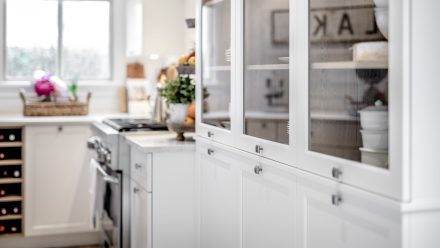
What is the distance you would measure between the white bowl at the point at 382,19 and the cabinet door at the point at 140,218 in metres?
1.68

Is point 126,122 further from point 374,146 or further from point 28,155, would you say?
point 374,146

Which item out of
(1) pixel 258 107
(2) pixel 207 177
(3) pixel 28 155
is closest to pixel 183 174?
(2) pixel 207 177

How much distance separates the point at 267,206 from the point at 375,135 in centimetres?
73

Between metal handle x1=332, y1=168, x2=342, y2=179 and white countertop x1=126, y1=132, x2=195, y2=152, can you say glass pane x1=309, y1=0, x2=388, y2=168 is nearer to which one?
metal handle x1=332, y1=168, x2=342, y2=179

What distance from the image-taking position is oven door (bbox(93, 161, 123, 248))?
334 centimetres

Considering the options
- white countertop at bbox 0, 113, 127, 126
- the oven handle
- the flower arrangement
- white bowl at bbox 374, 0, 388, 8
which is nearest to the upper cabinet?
white bowl at bbox 374, 0, 388, 8

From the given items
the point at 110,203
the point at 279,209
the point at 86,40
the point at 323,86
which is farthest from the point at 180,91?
the point at 86,40

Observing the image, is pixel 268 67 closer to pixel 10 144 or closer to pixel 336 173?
pixel 336 173

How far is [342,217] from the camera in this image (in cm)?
162

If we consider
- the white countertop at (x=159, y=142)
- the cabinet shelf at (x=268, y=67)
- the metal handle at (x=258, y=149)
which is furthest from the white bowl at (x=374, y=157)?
the white countertop at (x=159, y=142)

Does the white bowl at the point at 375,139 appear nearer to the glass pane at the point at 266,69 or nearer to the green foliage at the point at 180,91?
the glass pane at the point at 266,69

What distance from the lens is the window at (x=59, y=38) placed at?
4926 millimetres

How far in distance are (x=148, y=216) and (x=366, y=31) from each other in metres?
1.67

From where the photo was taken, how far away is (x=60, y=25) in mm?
5047
